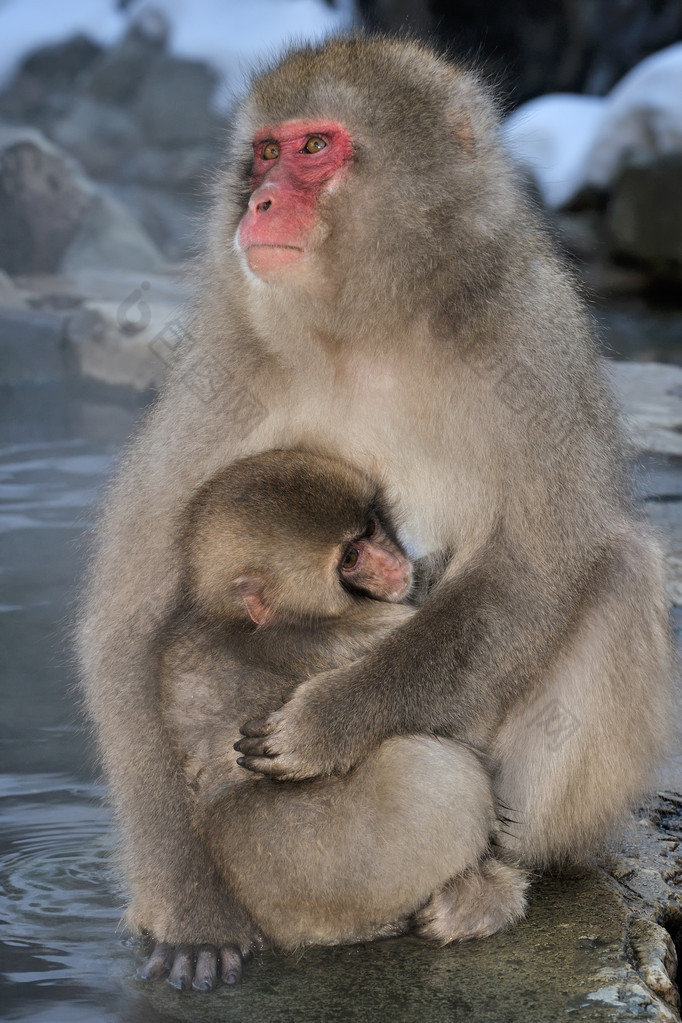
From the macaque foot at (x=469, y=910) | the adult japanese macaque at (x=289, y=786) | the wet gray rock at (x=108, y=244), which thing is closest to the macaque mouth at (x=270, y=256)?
the adult japanese macaque at (x=289, y=786)

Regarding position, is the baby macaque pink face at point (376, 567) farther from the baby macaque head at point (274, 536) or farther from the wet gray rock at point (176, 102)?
the wet gray rock at point (176, 102)

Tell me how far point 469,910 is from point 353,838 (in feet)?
1.19

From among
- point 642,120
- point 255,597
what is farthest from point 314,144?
point 642,120

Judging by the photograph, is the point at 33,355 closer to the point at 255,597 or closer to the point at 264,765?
the point at 255,597

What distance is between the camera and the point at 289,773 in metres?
2.74

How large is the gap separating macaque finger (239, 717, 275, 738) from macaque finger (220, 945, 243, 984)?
47 centimetres

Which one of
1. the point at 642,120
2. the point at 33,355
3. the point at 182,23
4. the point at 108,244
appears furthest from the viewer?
the point at 182,23

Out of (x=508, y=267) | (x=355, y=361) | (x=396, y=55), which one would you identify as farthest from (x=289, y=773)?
(x=396, y=55)

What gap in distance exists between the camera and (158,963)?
2793 mm

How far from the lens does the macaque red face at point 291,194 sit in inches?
113

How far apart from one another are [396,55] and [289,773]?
5.52ft

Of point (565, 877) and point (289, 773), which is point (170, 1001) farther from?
point (565, 877)

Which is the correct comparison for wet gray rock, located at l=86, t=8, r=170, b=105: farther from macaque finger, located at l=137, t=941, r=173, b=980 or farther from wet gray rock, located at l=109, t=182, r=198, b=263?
macaque finger, located at l=137, t=941, r=173, b=980

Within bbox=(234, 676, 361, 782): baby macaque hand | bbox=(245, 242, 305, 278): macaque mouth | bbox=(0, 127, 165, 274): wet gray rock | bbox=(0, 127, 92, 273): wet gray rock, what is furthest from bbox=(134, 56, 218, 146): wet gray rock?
bbox=(234, 676, 361, 782): baby macaque hand
